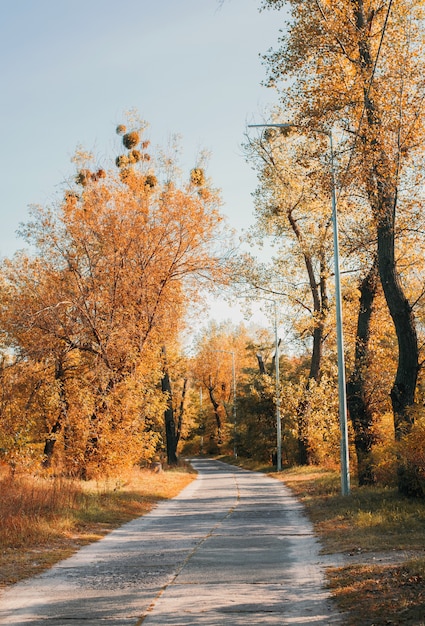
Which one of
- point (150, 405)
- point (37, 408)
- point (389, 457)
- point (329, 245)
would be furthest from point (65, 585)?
point (329, 245)

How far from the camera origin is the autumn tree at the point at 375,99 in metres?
15.6

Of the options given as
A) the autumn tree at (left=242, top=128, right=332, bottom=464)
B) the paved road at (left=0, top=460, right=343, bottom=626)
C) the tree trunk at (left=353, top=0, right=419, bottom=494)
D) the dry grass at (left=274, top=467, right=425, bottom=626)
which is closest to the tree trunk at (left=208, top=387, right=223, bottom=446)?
the autumn tree at (left=242, top=128, right=332, bottom=464)

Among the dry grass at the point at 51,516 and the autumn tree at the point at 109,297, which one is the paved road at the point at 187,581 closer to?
the dry grass at the point at 51,516

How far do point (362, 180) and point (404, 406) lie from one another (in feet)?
17.3

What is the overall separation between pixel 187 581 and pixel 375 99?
37.0ft

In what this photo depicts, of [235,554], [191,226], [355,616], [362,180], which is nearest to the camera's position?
[355,616]

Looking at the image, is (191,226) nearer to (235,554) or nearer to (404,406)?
(404,406)

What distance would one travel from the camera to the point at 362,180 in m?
15.8

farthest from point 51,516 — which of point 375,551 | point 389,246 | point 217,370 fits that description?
point 217,370

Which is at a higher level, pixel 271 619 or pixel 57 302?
pixel 57 302

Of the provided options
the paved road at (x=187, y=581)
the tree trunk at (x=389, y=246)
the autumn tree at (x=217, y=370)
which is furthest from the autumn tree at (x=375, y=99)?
the autumn tree at (x=217, y=370)

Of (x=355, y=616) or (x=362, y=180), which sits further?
(x=362, y=180)

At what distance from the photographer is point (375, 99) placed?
15672mm

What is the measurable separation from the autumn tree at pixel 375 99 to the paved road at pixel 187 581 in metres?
4.90
